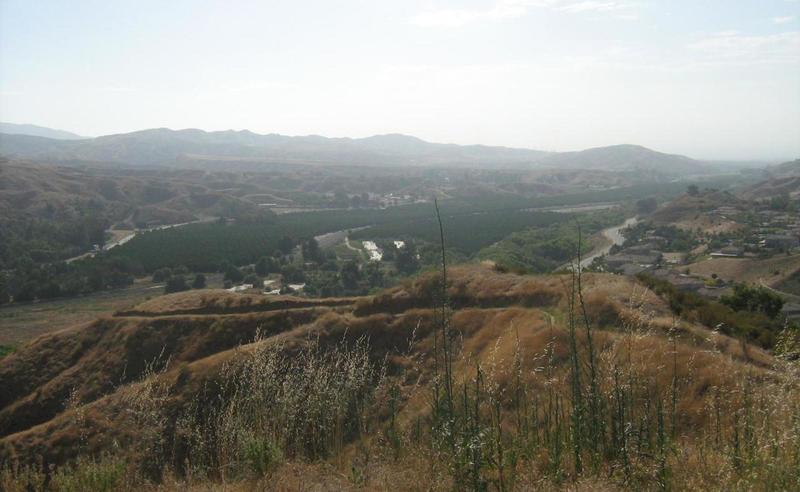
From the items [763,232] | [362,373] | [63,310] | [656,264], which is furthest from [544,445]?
[763,232]

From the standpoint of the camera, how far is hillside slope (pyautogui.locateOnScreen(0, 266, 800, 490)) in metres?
6.49

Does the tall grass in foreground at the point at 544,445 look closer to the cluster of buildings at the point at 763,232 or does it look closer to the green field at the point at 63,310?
the green field at the point at 63,310

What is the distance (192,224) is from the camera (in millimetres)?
101750

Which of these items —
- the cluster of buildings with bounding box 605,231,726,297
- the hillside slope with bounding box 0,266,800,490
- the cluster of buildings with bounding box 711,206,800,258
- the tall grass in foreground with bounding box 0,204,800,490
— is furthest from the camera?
the cluster of buildings with bounding box 711,206,800,258

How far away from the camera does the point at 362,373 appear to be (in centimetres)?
855

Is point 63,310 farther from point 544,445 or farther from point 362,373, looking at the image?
point 544,445

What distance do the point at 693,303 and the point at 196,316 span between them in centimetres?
2012

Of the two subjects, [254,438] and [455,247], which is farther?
[455,247]

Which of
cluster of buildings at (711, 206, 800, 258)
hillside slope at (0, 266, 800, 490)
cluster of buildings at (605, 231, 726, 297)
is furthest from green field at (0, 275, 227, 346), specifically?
cluster of buildings at (711, 206, 800, 258)

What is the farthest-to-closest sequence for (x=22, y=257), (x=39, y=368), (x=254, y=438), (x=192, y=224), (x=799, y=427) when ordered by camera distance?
(x=192, y=224) < (x=22, y=257) < (x=39, y=368) < (x=254, y=438) < (x=799, y=427)

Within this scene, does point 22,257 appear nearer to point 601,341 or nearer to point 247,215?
point 247,215

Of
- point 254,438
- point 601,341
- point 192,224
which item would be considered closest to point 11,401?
point 254,438

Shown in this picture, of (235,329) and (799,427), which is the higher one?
(799,427)

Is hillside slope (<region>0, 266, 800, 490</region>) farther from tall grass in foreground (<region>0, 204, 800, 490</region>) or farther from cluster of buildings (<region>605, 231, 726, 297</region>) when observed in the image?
cluster of buildings (<region>605, 231, 726, 297</region>)
